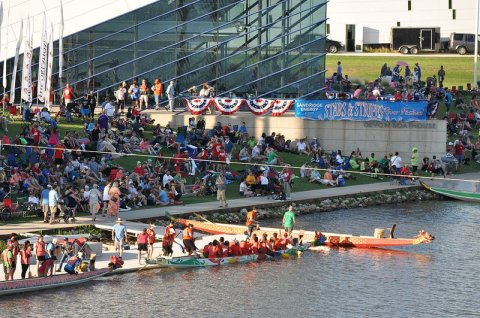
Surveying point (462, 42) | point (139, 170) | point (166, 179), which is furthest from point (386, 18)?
point (139, 170)

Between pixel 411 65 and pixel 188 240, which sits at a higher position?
pixel 411 65

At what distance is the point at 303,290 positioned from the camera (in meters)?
40.6

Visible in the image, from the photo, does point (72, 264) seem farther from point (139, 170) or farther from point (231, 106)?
point (231, 106)

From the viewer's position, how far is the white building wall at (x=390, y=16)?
323 ft

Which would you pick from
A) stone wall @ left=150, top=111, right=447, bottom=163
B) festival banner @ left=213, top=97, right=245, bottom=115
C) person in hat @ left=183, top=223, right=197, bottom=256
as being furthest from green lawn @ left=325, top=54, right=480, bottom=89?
person in hat @ left=183, top=223, right=197, bottom=256

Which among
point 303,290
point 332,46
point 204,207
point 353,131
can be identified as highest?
point 332,46

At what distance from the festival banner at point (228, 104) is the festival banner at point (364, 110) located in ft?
8.99

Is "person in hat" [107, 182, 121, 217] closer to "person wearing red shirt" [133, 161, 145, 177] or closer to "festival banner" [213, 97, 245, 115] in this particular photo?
"person wearing red shirt" [133, 161, 145, 177]

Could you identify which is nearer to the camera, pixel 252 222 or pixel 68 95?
pixel 252 222

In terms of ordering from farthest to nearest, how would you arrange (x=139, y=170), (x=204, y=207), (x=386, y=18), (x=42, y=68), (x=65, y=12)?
(x=386, y=18), (x=65, y=12), (x=42, y=68), (x=139, y=170), (x=204, y=207)

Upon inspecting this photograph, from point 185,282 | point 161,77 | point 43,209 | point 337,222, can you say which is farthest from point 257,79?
point 185,282

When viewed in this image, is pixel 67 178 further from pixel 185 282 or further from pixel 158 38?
pixel 158 38

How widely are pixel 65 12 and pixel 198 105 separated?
25.2 feet

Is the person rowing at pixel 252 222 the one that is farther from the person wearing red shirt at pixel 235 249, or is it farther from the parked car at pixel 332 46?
the parked car at pixel 332 46
